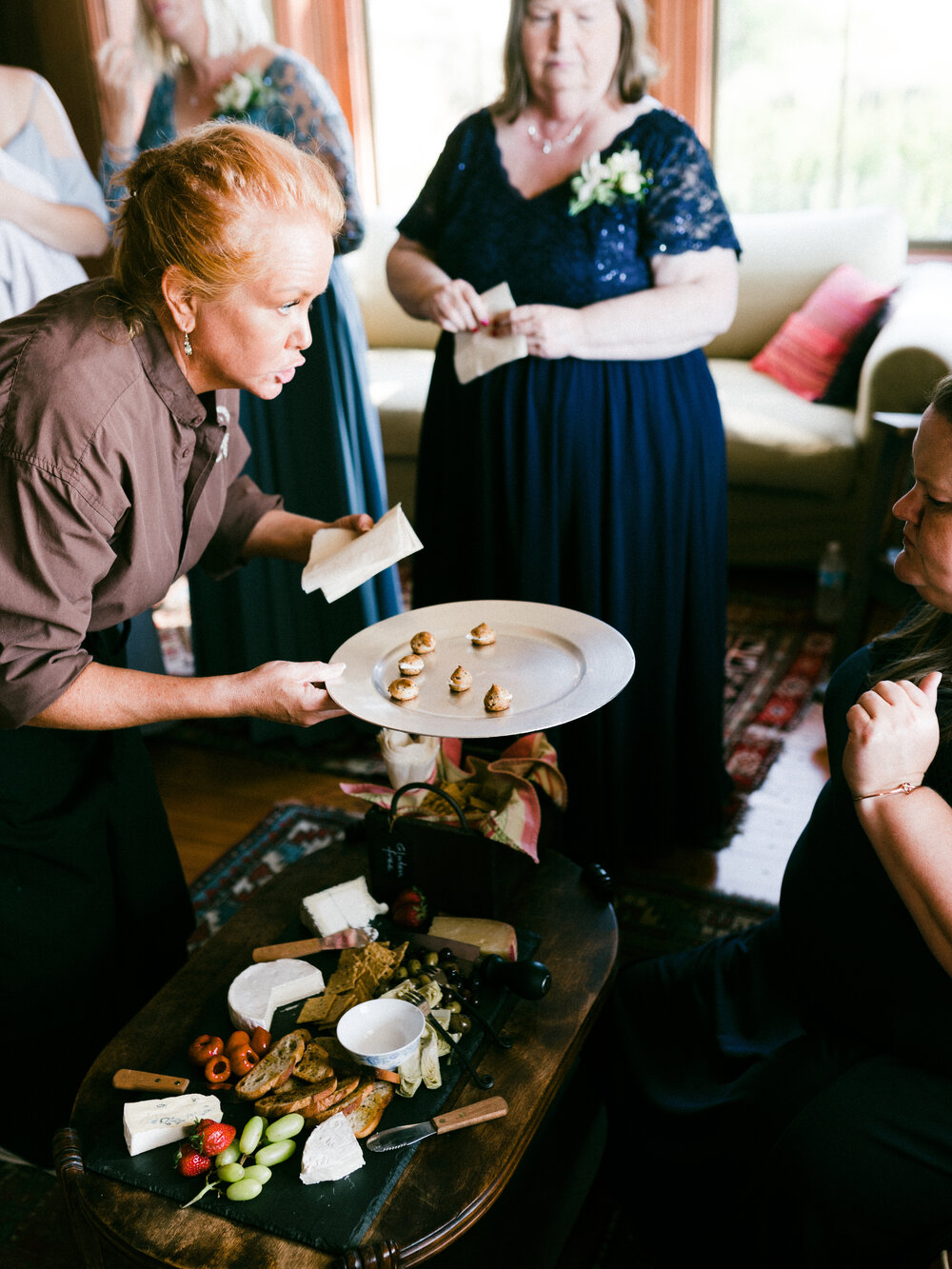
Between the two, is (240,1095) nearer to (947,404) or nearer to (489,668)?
(489,668)

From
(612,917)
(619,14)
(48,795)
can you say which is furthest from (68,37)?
(612,917)

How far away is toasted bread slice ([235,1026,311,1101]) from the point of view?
1.16m

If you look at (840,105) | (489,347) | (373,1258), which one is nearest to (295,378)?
(489,347)

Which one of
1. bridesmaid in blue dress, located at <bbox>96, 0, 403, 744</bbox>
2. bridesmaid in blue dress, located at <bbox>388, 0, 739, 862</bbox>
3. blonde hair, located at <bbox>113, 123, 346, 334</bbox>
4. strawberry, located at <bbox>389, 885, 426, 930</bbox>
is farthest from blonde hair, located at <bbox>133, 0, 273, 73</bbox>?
strawberry, located at <bbox>389, 885, 426, 930</bbox>

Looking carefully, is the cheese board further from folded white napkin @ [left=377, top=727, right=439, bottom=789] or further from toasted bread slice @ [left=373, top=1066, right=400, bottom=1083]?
folded white napkin @ [left=377, top=727, right=439, bottom=789]

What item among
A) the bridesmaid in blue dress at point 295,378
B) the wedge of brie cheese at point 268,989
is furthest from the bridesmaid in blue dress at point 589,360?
the wedge of brie cheese at point 268,989

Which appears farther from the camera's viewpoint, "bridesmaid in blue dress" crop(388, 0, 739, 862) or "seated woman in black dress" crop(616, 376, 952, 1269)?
"bridesmaid in blue dress" crop(388, 0, 739, 862)

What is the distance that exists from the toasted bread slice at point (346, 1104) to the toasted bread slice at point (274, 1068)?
0.21 ft

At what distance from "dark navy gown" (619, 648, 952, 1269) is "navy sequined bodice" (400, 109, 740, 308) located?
94 cm

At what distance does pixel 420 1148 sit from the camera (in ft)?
3.59

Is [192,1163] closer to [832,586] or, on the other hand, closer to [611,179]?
[611,179]

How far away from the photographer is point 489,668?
57.1 inches

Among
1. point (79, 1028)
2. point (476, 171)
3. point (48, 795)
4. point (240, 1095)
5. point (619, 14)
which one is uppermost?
point (619, 14)

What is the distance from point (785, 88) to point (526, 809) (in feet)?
13.0
